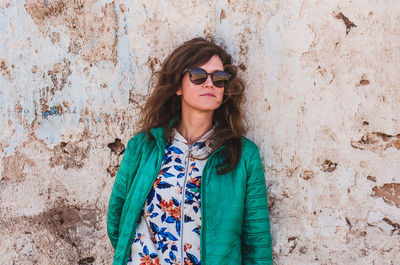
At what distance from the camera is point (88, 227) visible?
2768mm

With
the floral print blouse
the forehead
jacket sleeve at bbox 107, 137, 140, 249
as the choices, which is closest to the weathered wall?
the forehead

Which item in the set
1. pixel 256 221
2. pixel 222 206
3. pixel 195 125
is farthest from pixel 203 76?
pixel 256 221

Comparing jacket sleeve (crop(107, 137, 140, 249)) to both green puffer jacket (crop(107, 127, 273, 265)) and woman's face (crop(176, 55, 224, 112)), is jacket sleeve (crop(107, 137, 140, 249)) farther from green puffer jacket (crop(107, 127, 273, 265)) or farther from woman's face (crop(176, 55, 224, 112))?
woman's face (crop(176, 55, 224, 112))

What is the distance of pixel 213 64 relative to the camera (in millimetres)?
2234

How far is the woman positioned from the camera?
2100mm

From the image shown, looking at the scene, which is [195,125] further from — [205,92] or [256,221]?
[256,221]

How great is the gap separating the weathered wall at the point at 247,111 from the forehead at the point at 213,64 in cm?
25

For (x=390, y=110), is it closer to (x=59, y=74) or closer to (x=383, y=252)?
(x=383, y=252)

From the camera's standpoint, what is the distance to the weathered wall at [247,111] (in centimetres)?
221

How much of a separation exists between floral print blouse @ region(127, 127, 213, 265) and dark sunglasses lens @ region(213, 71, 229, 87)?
0.41 m

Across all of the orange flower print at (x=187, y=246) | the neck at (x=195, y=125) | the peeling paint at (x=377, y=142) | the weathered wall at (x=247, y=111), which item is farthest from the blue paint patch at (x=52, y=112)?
the peeling paint at (x=377, y=142)

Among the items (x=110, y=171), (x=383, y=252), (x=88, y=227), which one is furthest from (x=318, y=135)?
(x=88, y=227)

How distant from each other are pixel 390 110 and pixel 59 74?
2159mm

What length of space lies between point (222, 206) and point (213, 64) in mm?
811
